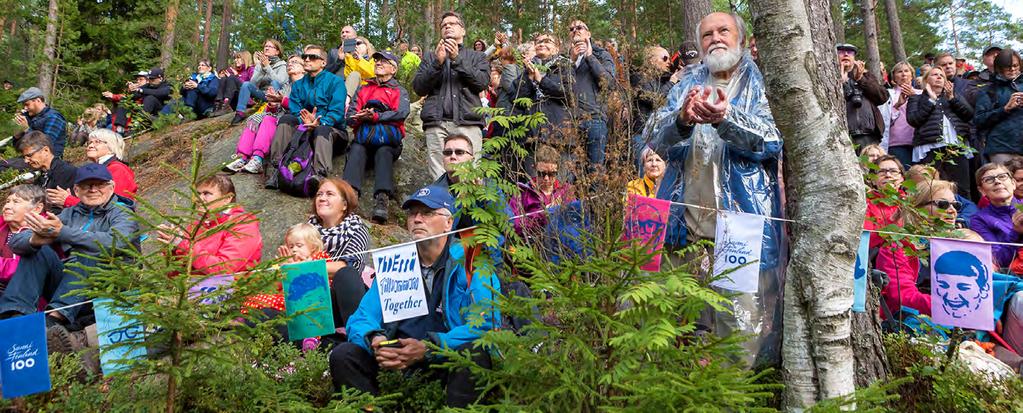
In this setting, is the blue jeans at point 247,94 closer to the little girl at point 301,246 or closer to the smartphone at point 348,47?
the smartphone at point 348,47

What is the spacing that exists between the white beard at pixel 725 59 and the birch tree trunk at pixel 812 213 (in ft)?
2.28

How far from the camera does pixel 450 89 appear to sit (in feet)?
24.6

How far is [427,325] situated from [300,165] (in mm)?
4785

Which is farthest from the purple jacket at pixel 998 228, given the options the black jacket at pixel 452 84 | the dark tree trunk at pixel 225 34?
the dark tree trunk at pixel 225 34

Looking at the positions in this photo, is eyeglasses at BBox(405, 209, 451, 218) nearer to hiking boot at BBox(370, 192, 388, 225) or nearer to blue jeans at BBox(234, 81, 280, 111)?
hiking boot at BBox(370, 192, 388, 225)

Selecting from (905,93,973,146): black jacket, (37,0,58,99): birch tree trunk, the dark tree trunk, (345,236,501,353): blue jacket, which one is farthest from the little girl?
the dark tree trunk

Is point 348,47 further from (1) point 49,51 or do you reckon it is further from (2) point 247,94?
(1) point 49,51

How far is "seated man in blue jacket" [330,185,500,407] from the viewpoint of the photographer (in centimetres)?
339

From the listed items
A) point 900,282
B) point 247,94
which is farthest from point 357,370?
point 247,94

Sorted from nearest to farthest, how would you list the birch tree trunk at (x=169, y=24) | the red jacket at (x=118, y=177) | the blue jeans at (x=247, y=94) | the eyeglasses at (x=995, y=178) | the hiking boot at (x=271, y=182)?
the eyeglasses at (x=995, y=178) < the red jacket at (x=118, y=177) < the hiking boot at (x=271, y=182) < the blue jeans at (x=247, y=94) < the birch tree trunk at (x=169, y=24)

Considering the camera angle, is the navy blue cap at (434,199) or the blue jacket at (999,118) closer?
the navy blue cap at (434,199)

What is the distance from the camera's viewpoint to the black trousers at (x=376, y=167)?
7.77 metres

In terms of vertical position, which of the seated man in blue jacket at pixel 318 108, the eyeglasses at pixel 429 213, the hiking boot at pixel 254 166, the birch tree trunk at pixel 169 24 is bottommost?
the eyeglasses at pixel 429 213

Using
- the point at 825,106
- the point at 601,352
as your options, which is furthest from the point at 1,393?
the point at 825,106
